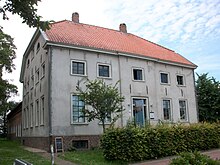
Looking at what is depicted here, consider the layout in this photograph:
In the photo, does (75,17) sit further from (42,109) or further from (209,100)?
(209,100)

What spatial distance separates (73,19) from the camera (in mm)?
26719

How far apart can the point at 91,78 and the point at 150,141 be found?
28.7 feet

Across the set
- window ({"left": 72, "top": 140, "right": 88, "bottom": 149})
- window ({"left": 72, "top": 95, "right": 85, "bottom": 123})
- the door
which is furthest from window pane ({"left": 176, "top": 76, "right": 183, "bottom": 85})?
window ({"left": 72, "top": 140, "right": 88, "bottom": 149})

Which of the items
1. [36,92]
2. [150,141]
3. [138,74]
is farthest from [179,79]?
[150,141]

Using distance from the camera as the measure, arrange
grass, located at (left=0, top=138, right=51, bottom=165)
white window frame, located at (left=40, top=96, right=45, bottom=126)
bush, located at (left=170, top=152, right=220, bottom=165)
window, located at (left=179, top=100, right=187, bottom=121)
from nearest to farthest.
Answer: bush, located at (left=170, top=152, right=220, bottom=165) → grass, located at (left=0, top=138, right=51, bottom=165) → white window frame, located at (left=40, top=96, right=45, bottom=126) → window, located at (left=179, top=100, right=187, bottom=121)

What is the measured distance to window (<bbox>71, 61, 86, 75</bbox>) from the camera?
2103 cm

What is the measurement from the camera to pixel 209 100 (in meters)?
32.7

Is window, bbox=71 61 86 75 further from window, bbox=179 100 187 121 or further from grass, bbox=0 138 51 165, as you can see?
window, bbox=179 100 187 121

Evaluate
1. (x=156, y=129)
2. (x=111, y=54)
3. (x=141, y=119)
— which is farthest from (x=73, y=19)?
(x=156, y=129)

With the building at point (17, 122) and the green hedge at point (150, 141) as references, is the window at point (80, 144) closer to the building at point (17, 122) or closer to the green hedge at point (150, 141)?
the green hedge at point (150, 141)

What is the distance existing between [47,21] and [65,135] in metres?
12.7

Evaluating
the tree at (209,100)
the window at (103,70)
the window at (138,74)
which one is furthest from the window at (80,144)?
the tree at (209,100)

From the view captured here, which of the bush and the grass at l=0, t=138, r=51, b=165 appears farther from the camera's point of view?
the grass at l=0, t=138, r=51, b=165

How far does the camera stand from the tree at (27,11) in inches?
301
